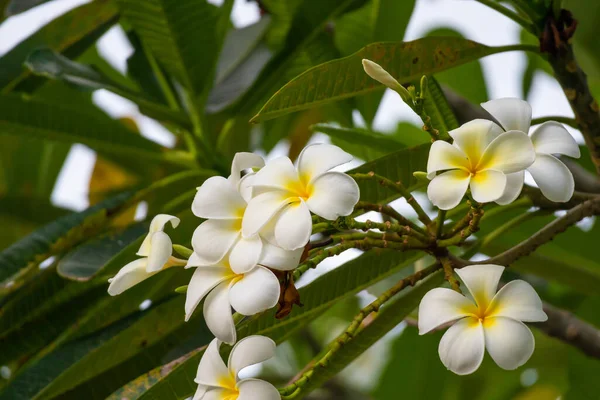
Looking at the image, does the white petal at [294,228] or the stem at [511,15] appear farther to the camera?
the stem at [511,15]

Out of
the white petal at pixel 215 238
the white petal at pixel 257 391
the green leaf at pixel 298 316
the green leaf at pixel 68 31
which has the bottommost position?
the green leaf at pixel 298 316

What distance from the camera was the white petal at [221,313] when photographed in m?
0.50

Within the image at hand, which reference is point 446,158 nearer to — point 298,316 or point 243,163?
point 243,163

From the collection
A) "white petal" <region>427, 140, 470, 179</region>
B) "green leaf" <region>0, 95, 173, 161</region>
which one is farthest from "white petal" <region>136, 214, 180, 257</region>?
"green leaf" <region>0, 95, 173, 161</region>

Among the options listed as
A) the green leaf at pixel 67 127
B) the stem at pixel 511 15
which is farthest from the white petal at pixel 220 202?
the green leaf at pixel 67 127

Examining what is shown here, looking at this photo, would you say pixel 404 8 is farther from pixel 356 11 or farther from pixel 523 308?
pixel 523 308

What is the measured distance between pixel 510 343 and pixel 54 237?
0.66m

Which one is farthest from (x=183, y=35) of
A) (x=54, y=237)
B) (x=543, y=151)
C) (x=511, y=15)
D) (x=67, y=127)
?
(x=543, y=151)

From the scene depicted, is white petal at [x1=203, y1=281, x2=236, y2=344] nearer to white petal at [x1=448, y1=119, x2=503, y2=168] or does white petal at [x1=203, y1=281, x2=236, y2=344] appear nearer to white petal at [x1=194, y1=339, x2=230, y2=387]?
white petal at [x1=194, y1=339, x2=230, y2=387]

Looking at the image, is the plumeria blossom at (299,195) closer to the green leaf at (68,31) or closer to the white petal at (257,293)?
the white petal at (257,293)

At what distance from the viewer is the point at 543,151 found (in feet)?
1.65

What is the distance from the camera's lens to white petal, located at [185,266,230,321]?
511 millimetres

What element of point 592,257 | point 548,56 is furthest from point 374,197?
point 592,257

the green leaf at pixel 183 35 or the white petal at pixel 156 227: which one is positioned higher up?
the green leaf at pixel 183 35
